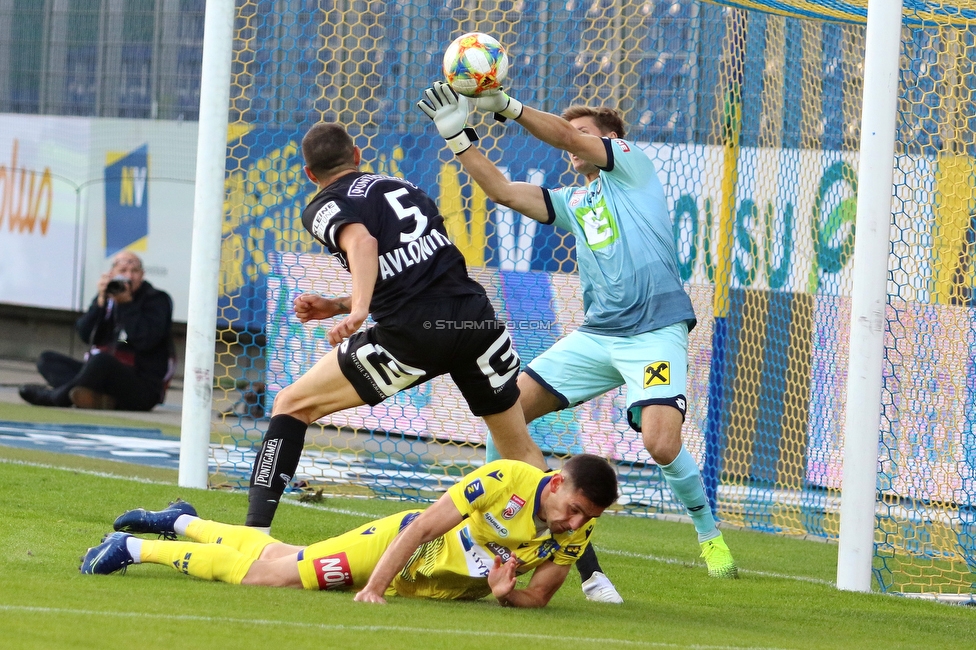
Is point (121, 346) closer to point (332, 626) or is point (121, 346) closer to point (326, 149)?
point (326, 149)

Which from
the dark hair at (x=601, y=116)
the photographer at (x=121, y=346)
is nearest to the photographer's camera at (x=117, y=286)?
the photographer at (x=121, y=346)

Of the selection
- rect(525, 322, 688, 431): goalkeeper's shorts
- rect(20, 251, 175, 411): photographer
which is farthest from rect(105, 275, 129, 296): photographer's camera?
rect(525, 322, 688, 431): goalkeeper's shorts

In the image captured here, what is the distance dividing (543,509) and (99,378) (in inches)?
324

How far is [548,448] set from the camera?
900cm

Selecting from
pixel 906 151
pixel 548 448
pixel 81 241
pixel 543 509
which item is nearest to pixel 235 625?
pixel 543 509

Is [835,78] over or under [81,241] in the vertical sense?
over

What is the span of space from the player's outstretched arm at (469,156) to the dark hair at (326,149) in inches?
14.2

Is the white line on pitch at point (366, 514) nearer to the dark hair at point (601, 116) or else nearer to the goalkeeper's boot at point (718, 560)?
the goalkeeper's boot at point (718, 560)

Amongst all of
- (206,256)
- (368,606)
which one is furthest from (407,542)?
(206,256)

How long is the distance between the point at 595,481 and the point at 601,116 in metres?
2.24

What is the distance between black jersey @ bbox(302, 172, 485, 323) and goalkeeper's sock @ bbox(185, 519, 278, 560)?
0.96 meters

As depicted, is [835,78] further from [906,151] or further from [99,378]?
[99,378]

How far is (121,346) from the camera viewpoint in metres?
11.6

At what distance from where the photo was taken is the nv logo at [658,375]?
544cm
